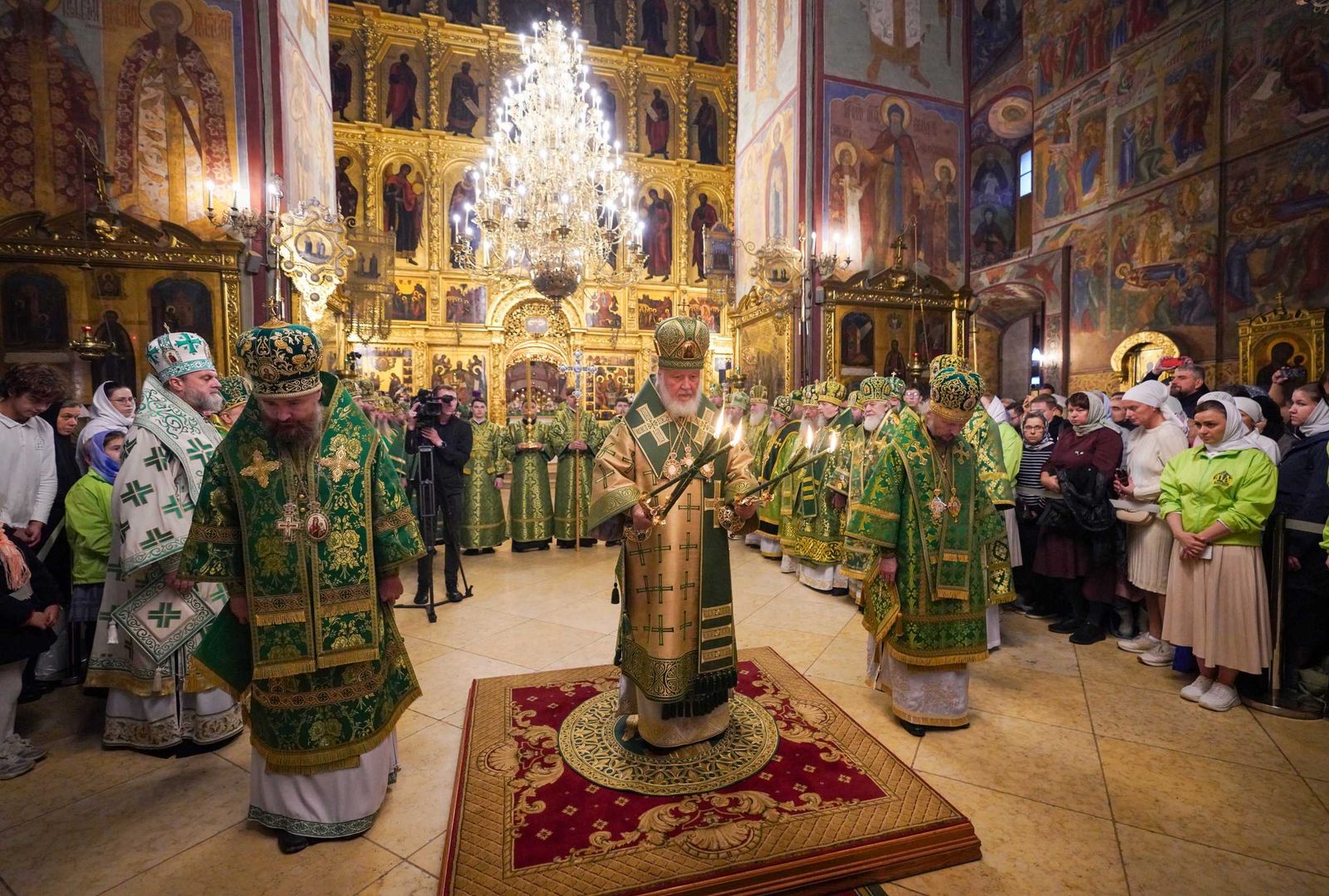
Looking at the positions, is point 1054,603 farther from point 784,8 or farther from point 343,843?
point 784,8

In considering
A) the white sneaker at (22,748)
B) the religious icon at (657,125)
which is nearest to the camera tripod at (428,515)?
the white sneaker at (22,748)

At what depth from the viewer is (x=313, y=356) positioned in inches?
94.0

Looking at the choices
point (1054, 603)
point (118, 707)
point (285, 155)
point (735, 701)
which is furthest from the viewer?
point (285, 155)

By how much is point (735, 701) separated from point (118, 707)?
3.61 metres

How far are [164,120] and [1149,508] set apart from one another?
41.5 feet

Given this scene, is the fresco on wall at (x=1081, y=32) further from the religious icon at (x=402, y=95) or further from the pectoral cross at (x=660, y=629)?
the religious icon at (x=402, y=95)

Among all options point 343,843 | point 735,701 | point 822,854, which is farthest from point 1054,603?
point 343,843

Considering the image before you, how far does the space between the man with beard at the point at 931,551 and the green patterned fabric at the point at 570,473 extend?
5349 millimetres

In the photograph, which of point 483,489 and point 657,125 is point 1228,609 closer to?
point 483,489

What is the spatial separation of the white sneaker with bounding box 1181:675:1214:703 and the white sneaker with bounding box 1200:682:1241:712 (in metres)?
0.03

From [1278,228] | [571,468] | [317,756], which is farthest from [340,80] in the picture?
[1278,228]

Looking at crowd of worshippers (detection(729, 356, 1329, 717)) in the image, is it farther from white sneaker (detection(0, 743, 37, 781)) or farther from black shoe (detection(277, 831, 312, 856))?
white sneaker (detection(0, 743, 37, 781))

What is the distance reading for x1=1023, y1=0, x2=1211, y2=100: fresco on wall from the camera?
44.0 feet

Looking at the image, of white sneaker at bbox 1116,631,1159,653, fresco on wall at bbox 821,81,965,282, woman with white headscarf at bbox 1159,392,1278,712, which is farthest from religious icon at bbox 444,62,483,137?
white sneaker at bbox 1116,631,1159,653
